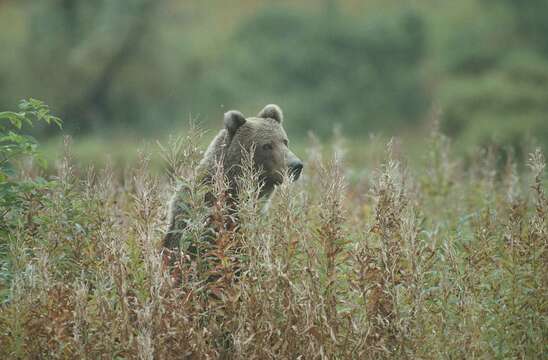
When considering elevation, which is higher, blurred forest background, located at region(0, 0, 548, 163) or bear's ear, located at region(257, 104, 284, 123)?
bear's ear, located at region(257, 104, 284, 123)

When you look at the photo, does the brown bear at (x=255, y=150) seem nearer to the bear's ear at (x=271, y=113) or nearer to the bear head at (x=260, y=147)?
the bear head at (x=260, y=147)

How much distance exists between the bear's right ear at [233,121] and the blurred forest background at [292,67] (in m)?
16.6

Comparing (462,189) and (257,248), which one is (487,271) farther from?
(462,189)

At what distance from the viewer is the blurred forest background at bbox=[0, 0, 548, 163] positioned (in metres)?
26.6

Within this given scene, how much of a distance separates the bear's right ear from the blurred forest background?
16622mm

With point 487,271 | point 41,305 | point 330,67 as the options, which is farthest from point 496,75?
point 41,305

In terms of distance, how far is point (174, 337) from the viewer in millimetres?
4246

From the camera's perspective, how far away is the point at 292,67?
34.0 meters

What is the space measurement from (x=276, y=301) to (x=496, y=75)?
2445cm

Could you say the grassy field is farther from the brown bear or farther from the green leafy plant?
the brown bear

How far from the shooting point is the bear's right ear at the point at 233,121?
20.4ft

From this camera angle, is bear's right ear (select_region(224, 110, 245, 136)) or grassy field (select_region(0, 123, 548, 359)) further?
bear's right ear (select_region(224, 110, 245, 136))

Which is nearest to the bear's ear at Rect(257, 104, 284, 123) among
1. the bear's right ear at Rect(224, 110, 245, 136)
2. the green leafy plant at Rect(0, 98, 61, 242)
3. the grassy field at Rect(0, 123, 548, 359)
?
the bear's right ear at Rect(224, 110, 245, 136)

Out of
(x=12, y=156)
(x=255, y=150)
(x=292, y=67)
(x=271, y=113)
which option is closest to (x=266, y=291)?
(x=255, y=150)
